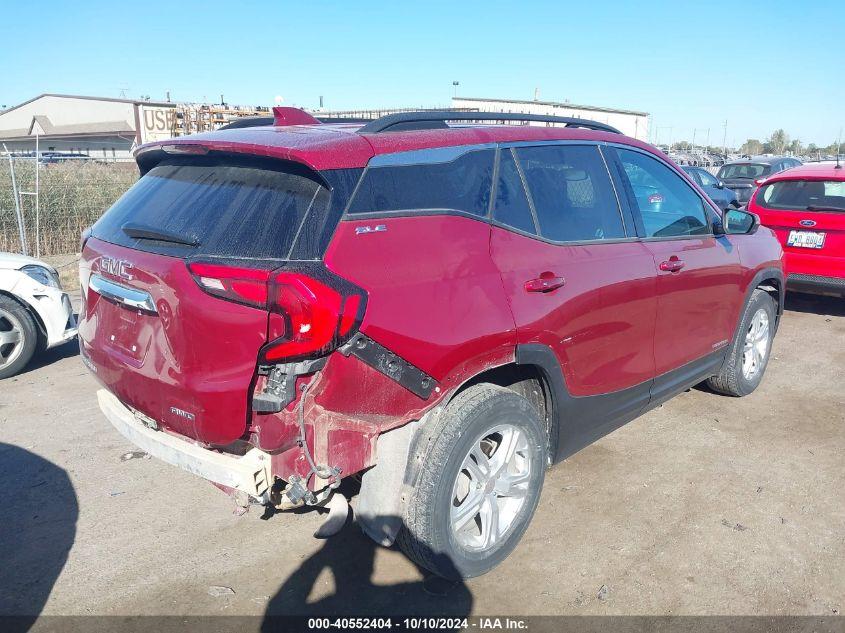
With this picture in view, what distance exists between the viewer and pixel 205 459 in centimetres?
257

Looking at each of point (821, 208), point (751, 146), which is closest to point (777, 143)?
point (751, 146)

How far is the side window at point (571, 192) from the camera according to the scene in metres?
3.25

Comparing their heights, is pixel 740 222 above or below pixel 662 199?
below

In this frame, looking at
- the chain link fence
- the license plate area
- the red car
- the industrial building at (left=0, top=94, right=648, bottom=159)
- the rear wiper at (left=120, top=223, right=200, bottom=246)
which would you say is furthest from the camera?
the industrial building at (left=0, top=94, right=648, bottom=159)

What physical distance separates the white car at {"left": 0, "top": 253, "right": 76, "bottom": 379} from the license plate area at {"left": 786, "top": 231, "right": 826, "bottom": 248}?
7.64 m

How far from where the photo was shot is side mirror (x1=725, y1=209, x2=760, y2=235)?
4.64 m

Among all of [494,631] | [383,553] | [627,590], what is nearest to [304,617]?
[383,553]

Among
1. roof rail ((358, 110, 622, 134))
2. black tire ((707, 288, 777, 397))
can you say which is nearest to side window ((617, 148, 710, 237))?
roof rail ((358, 110, 622, 134))

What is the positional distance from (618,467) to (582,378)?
1.03 m

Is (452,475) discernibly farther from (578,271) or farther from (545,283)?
(578,271)

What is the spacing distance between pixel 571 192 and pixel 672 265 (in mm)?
898

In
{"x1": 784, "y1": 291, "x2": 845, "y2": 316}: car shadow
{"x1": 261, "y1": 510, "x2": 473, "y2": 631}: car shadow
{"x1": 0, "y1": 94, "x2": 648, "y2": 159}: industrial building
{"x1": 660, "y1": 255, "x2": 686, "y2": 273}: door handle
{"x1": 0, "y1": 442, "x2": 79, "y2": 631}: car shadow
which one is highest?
{"x1": 0, "y1": 94, "x2": 648, "y2": 159}: industrial building

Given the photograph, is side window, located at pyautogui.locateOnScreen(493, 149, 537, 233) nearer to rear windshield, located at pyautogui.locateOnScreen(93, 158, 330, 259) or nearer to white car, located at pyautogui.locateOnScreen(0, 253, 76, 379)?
rear windshield, located at pyautogui.locateOnScreen(93, 158, 330, 259)

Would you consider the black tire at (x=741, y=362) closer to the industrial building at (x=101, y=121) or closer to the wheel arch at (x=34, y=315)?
the wheel arch at (x=34, y=315)
